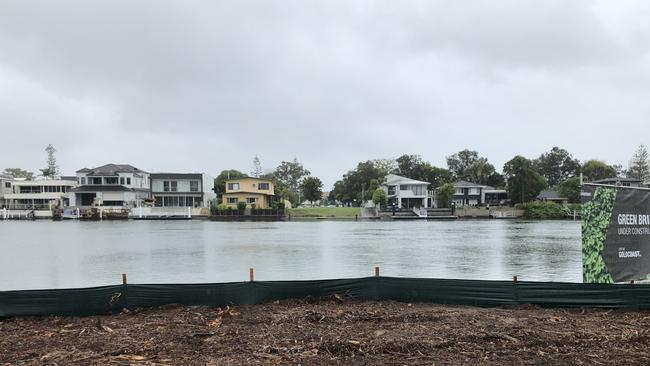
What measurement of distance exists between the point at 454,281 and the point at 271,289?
11.4ft

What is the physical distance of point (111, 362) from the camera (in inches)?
215

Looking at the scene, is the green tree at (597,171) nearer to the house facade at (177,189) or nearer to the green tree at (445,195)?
the green tree at (445,195)

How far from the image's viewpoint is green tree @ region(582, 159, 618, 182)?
101000 millimetres

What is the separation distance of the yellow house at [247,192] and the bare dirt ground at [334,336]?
6545 centimetres

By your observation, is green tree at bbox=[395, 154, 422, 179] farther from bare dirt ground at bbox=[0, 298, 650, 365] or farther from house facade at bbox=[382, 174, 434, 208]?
bare dirt ground at bbox=[0, 298, 650, 365]

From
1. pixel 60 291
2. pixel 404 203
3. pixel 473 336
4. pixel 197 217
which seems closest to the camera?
pixel 473 336

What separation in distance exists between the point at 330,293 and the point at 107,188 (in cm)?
7520

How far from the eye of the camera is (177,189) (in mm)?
77438

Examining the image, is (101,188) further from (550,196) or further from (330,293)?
(550,196)

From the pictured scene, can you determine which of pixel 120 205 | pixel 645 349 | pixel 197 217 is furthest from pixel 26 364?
pixel 120 205

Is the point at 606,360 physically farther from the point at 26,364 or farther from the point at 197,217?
the point at 197,217

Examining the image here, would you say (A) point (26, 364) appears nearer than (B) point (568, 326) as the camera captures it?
Yes

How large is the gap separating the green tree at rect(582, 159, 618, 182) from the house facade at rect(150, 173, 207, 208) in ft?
268

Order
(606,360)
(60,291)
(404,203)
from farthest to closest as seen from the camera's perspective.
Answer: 1. (404,203)
2. (60,291)
3. (606,360)
